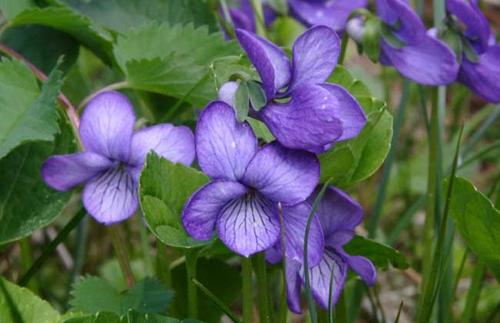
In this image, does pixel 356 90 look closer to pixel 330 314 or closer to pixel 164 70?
pixel 164 70

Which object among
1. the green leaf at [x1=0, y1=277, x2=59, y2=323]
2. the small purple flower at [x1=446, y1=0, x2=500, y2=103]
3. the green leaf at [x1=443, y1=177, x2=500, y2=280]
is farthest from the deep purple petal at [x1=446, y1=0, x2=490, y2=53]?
the green leaf at [x1=0, y1=277, x2=59, y2=323]

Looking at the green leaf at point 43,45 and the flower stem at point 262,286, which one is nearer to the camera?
the flower stem at point 262,286

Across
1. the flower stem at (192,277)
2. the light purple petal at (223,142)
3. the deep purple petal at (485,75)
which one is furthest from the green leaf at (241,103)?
the deep purple petal at (485,75)

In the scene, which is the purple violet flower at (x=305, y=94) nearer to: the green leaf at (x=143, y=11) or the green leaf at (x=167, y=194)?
the green leaf at (x=167, y=194)

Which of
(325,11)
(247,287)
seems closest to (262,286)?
(247,287)

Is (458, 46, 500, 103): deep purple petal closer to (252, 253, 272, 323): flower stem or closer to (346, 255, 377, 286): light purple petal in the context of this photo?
(346, 255, 377, 286): light purple petal
